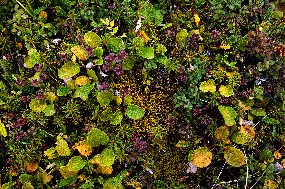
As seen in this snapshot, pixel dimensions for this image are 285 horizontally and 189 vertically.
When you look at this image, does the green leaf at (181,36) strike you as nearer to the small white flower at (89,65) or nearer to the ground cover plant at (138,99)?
the ground cover plant at (138,99)

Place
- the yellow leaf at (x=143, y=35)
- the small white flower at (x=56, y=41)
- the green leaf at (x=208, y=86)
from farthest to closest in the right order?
the small white flower at (x=56, y=41) < the yellow leaf at (x=143, y=35) < the green leaf at (x=208, y=86)

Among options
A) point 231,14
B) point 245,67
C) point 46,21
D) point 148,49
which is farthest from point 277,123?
point 46,21

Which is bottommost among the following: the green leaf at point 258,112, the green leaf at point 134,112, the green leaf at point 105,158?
the green leaf at point 105,158

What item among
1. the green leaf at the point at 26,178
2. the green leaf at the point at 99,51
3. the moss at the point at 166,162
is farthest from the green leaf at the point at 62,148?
the green leaf at the point at 99,51

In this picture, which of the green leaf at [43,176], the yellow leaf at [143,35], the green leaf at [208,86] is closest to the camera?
the green leaf at [43,176]

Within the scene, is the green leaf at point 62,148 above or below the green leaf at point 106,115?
below

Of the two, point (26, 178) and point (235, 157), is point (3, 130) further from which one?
point (235, 157)

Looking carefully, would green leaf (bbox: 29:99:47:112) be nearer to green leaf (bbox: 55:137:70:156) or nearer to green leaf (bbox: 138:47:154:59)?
green leaf (bbox: 55:137:70:156)

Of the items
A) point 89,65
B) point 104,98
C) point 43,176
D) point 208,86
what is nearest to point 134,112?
point 104,98
